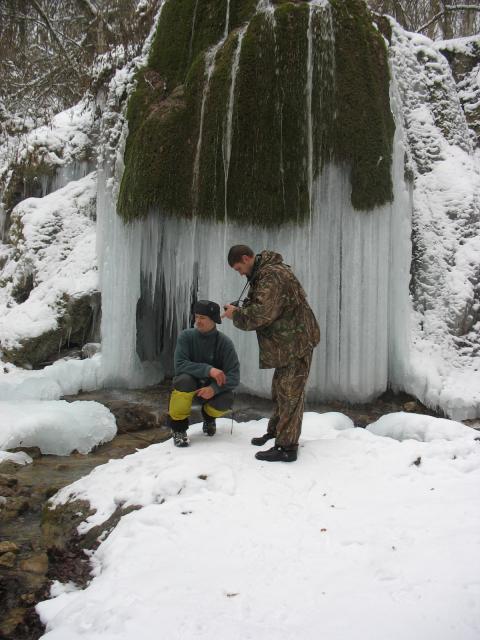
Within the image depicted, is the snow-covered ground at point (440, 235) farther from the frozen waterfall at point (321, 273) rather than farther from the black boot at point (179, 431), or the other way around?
the black boot at point (179, 431)

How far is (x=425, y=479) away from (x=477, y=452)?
0.57 metres

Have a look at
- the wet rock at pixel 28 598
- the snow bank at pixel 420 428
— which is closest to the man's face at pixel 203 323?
the snow bank at pixel 420 428

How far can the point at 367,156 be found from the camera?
6125 mm

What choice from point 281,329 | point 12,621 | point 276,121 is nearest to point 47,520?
point 12,621

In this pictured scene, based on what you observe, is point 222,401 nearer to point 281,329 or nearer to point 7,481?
point 281,329

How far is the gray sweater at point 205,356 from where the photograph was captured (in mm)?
3766

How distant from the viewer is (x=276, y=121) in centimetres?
607

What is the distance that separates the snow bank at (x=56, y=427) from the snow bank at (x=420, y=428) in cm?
280

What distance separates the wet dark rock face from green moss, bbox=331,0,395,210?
8.93ft

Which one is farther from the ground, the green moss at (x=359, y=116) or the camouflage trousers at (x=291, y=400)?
the green moss at (x=359, y=116)

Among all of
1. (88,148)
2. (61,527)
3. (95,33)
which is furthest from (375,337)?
(95,33)

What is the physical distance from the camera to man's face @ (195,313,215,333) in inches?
148

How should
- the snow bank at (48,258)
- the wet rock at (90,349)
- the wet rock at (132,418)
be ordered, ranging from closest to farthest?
the wet rock at (132,418) < the wet rock at (90,349) < the snow bank at (48,258)

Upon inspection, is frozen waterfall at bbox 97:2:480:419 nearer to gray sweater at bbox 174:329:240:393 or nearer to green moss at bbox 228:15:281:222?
green moss at bbox 228:15:281:222
